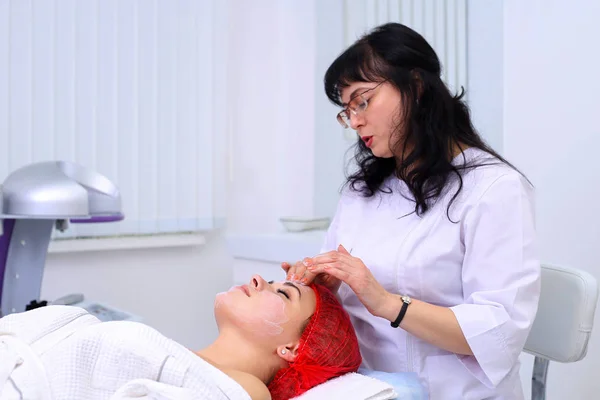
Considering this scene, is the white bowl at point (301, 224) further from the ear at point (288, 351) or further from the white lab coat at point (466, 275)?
the ear at point (288, 351)

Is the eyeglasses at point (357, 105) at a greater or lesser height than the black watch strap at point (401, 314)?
greater

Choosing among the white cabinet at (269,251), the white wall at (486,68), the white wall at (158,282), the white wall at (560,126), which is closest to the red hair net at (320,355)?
the white cabinet at (269,251)

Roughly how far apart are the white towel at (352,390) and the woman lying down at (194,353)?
56 mm

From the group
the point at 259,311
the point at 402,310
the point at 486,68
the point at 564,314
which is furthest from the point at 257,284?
the point at 486,68

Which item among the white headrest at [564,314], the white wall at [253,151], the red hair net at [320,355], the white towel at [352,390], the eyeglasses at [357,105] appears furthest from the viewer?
the white wall at [253,151]

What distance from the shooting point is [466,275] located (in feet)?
4.05

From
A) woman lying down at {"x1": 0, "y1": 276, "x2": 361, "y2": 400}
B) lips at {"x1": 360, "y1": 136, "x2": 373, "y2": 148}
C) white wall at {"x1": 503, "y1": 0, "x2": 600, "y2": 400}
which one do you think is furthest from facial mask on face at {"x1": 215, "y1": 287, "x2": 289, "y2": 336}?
white wall at {"x1": 503, "y1": 0, "x2": 600, "y2": 400}

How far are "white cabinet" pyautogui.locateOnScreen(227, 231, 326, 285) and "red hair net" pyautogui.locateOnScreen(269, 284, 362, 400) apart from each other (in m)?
0.81

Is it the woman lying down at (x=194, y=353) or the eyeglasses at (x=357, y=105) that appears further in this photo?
the eyeglasses at (x=357, y=105)

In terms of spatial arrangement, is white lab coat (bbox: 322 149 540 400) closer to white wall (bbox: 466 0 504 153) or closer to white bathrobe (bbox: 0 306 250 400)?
white bathrobe (bbox: 0 306 250 400)

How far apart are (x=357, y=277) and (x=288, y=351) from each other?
0.66 ft

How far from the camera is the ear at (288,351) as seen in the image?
1.16 meters

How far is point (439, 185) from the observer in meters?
1.32

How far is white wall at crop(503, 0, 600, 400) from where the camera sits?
5.82ft
